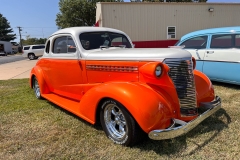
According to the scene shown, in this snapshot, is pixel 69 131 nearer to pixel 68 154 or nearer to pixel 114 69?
pixel 68 154

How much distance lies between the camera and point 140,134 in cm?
286

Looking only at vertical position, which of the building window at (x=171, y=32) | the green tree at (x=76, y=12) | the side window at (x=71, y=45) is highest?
the green tree at (x=76, y=12)

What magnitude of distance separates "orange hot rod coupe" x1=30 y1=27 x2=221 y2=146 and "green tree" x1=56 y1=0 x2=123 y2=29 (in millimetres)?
31755

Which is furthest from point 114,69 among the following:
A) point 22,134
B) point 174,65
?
point 22,134

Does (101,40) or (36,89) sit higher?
(101,40)

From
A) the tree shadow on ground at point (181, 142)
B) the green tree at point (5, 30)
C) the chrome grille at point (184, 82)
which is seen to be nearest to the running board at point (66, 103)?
the tree shadow on ground at point (181, 142)

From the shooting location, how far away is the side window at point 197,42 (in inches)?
251

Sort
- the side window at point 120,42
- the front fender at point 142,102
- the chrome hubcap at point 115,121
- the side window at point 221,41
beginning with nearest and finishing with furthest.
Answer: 1. the front fender at point 142,102
2. the chrome hubcap at point 115,121
3. the side window at point 120,42
4. the side window at point 221,41

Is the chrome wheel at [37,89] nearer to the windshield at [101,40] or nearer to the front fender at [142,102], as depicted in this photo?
the windshield at [101,40]

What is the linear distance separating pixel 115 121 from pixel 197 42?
465 centimetres

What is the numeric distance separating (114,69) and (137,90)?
69cm

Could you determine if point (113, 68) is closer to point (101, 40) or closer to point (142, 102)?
point (142, 102)

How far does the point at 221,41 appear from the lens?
598cm

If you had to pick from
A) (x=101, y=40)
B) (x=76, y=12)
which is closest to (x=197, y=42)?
(x=101, y=40)
